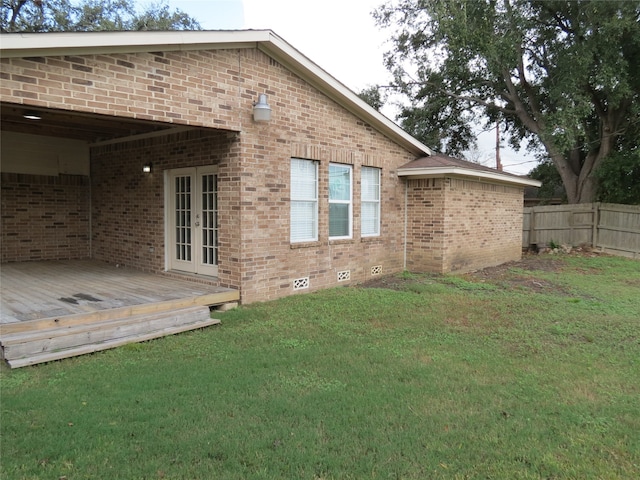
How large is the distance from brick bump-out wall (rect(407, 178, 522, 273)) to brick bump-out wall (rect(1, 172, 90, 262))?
7.69 m

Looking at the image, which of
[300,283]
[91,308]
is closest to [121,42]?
[91,308]

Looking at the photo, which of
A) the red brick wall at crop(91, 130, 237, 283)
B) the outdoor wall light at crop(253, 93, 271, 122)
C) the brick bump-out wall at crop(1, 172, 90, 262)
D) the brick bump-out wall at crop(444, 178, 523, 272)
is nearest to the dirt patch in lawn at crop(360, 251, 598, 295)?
the brick bump-out wall at crop(444, 178, 523, 272)

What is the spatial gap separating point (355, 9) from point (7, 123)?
1526 centimetres

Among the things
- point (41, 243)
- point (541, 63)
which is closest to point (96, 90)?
point (41, 243)

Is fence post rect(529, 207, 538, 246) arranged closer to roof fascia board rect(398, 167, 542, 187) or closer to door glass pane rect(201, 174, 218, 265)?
roof fascia board rect(398, 167, 542, 187)

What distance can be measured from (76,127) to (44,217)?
2.50 meters

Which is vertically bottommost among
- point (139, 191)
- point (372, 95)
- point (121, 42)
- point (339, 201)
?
point (339, 201)

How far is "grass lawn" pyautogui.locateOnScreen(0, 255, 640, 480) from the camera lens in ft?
9.62

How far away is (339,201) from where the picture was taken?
30.1ft

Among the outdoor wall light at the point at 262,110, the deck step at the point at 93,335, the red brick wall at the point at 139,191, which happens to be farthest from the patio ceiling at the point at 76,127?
the deck step at the point at 93,335

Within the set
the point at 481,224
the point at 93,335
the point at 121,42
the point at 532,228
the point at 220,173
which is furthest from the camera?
the point at 532,228

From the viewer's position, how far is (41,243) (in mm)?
10406

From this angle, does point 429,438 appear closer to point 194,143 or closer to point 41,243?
point 194,143

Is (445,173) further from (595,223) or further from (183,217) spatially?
(595,223)
